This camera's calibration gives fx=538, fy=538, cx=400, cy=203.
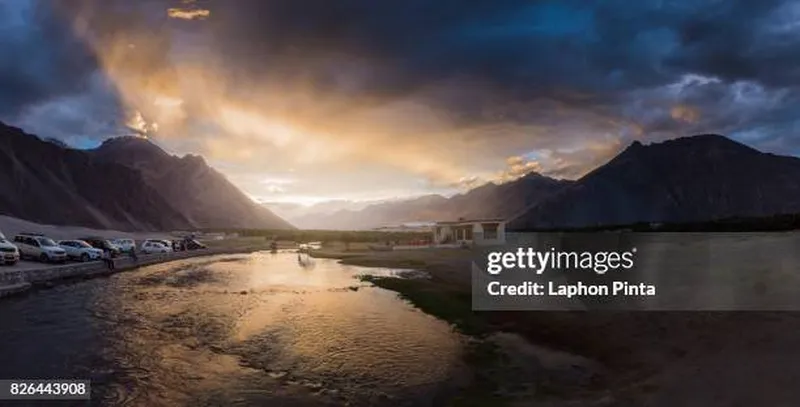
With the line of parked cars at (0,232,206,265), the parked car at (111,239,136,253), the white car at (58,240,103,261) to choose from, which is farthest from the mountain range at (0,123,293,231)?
the white car at (58,240,103,261)

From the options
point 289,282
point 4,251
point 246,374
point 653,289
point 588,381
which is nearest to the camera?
point 588,381

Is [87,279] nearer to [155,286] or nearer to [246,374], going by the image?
[155,286]

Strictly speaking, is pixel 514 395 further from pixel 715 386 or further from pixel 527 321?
pixel 527 321

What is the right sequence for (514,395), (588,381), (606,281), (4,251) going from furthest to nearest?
(4,251), (606,281), (588,381), (514,395)

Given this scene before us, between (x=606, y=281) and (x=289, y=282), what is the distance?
26989 millimetres

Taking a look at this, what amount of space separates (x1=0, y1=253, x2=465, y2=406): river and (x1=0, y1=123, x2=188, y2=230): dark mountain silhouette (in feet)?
337

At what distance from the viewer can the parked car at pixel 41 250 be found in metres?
48.5

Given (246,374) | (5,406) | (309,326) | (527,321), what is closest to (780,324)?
(527,321)

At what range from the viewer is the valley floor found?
1388 cm

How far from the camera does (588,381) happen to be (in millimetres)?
16688

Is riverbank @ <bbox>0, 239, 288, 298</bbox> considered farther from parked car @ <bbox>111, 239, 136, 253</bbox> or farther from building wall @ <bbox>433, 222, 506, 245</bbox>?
building wall @ <bbox>433, 222, 506, 245</bbox>

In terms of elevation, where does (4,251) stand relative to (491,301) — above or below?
above

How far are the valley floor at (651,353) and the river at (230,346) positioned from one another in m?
2.18

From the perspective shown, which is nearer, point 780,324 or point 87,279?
point 780,324
